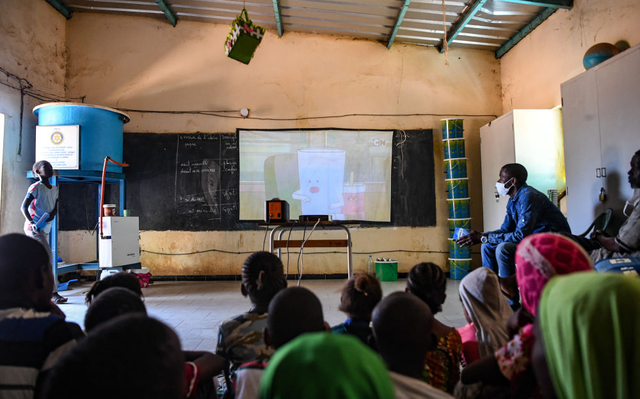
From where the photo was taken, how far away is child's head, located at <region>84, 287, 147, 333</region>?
114 cm

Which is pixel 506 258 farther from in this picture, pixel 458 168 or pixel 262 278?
pixel 458 168

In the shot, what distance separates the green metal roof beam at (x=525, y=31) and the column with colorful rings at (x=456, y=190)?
1304mm

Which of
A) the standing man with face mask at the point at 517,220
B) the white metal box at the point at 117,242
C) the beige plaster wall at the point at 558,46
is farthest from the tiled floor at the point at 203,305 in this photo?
the beige plaster wall at the point at 558,46

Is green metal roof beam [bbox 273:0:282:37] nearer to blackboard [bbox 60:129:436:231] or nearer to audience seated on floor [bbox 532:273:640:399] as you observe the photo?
blackboard [bbox 60:129:436:231]

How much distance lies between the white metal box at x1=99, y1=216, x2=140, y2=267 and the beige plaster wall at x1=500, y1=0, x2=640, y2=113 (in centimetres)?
542

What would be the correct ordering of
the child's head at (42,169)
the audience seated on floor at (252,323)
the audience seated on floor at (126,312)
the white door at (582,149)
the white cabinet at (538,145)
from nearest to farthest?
the audience seated on floor at (126,312)
the audience seated on floor at (252,323)
the white door at (582,149)
the child's head at (42,169)
the white cabinet at (538,145)

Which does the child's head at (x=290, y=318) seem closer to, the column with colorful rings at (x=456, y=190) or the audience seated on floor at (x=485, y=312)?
the audience seated on floor at (x=485, y=312)

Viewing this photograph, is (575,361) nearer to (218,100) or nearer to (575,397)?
(575,397)

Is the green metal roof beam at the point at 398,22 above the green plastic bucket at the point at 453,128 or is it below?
above

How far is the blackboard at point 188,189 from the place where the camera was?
5477mm

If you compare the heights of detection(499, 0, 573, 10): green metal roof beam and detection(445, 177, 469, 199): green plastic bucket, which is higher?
detection(499, 0, 573, 10): green metal roof beam

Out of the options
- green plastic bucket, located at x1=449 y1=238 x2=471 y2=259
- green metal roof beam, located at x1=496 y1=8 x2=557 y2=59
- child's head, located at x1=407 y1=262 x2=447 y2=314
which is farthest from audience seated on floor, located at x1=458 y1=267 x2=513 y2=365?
green metal roof beam, located at x1=496 y1=8 x2=557 y2=59

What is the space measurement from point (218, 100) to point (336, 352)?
5.68m

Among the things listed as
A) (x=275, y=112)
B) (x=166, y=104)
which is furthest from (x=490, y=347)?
(x=166, y=104)
